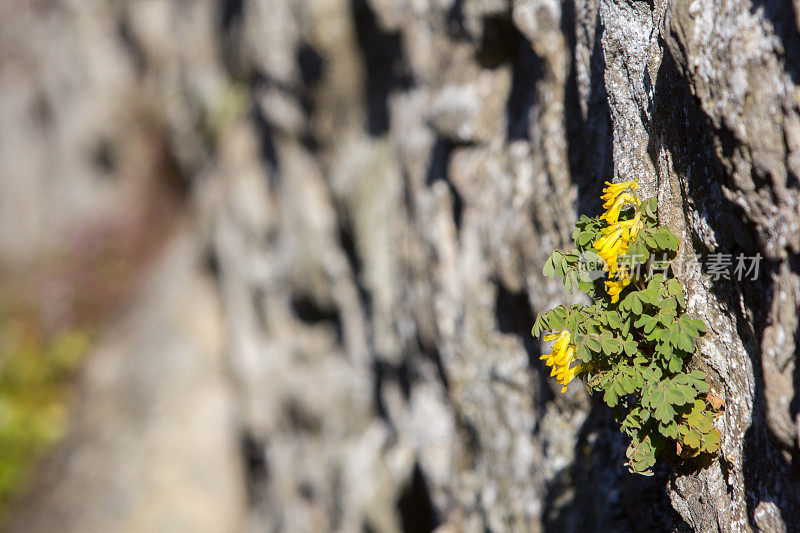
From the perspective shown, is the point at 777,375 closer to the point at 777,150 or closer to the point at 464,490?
the point at 777,150

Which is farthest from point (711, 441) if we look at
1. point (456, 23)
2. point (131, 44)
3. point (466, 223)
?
point (131, 44)

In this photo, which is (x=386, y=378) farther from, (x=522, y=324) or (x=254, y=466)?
(x=254, y=466)

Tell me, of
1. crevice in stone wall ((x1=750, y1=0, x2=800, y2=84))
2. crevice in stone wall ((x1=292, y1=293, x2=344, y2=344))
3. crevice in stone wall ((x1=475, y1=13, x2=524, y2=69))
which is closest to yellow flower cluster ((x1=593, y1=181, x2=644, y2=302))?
crevice in stone wall ((x1=750, y1=0, x2=800, y2=84))

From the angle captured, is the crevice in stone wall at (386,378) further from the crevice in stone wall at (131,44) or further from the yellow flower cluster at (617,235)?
the crevice in stone wall at (131,44)

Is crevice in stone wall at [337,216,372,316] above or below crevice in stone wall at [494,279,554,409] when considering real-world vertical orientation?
above

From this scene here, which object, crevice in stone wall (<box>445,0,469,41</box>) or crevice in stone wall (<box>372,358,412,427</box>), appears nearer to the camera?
crevice in stone wall (<box>445,0,469,41</box>)

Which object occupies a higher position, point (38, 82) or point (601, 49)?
point (38, 82)

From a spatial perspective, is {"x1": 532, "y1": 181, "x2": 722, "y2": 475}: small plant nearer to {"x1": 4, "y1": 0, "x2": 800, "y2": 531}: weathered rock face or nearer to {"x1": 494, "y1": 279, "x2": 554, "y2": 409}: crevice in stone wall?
{"x1": 4, "y1": 0, "x2": 800, "y2": 531}: weathered rock face

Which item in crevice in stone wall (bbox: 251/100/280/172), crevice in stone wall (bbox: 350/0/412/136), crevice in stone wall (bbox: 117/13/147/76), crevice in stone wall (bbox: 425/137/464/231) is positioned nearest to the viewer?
crevice in stone wall (bbox: 425/137/464/231)

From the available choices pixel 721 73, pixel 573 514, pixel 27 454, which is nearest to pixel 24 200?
pixel 27 454
